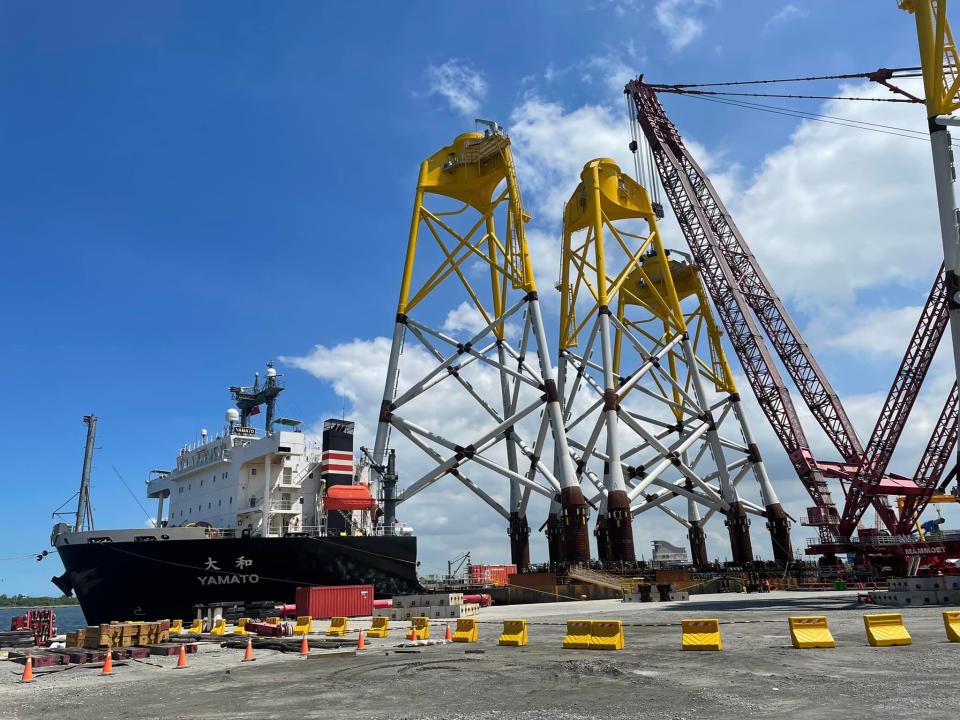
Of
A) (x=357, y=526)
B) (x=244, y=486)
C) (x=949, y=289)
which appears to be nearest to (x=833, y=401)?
(x=949, y=289)

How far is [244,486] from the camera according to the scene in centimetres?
3547

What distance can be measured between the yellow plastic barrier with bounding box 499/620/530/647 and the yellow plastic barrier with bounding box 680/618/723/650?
3957mm

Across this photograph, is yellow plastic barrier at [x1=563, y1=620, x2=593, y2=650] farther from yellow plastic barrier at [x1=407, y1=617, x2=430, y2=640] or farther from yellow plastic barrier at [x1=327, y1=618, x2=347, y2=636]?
yellow plastic barrier at [x1=327, y1=618, x2=347, y2=636]

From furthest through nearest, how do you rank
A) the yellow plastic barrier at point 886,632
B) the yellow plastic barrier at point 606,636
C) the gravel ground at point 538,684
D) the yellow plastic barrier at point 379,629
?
1. the yellow plastic barrier at point 379,629
2. the yellow plastic barrier at point 606,636
3. the yellow plastic barrier at point 886,632
4. the gravel ground at point 538,684

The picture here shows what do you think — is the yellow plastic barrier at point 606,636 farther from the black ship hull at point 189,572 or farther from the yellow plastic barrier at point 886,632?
the black ship hull at point 189,572

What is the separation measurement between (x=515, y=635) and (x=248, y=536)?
17.4 metres

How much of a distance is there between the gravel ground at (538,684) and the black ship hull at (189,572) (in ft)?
35.8

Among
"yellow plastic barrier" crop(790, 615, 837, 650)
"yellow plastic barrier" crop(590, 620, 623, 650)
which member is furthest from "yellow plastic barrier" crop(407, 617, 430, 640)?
"yellow plastic barrier" crop(790, 615, 837, 650)

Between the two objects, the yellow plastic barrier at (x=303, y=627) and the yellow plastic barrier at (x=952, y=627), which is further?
the yellow plastic barrier at (x=303, y=627)

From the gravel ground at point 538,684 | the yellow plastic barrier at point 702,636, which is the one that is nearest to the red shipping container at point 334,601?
the gravel ground at point 538,684

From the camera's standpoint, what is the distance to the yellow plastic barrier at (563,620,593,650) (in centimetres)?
1573

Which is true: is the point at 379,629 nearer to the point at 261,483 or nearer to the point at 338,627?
the point at 338,627

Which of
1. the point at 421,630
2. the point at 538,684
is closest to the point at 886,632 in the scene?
the point at 538,684

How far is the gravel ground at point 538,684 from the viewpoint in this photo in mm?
9250
